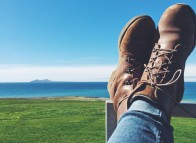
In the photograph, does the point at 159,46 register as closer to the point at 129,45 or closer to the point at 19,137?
the point at 129,45

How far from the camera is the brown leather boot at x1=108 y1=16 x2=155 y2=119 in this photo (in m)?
1.56

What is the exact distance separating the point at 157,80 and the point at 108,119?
31 centimetres

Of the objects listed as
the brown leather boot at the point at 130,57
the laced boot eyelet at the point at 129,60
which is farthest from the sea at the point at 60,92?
the laced boot eyelet at the point at 129,60

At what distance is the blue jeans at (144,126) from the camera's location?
1128 mm

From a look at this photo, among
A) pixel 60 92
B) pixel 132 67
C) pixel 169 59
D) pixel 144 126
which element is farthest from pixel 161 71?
pixel 60 92

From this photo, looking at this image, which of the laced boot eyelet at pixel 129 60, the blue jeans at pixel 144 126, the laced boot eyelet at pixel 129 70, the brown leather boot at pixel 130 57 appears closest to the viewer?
the blue jeans at pixel 144 126

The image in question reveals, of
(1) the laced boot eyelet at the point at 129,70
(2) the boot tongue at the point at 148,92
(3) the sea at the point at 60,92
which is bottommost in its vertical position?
(3) the sea at the point at 60,92

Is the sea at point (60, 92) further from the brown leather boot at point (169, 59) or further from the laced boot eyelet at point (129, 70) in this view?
the laced boot eyelet at point (129, 70)

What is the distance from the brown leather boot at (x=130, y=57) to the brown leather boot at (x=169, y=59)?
0.27 feet

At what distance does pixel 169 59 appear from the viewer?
5.32 feet

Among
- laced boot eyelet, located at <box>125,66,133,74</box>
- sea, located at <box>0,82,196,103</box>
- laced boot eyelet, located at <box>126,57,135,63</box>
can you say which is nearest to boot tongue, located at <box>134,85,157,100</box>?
laced boot eyelet, located at <box>125,66,133,74</box>

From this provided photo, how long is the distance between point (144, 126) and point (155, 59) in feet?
1.82

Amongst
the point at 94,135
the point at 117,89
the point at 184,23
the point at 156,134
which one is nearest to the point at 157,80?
the point at 117,89

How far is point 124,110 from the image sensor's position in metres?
1.42
